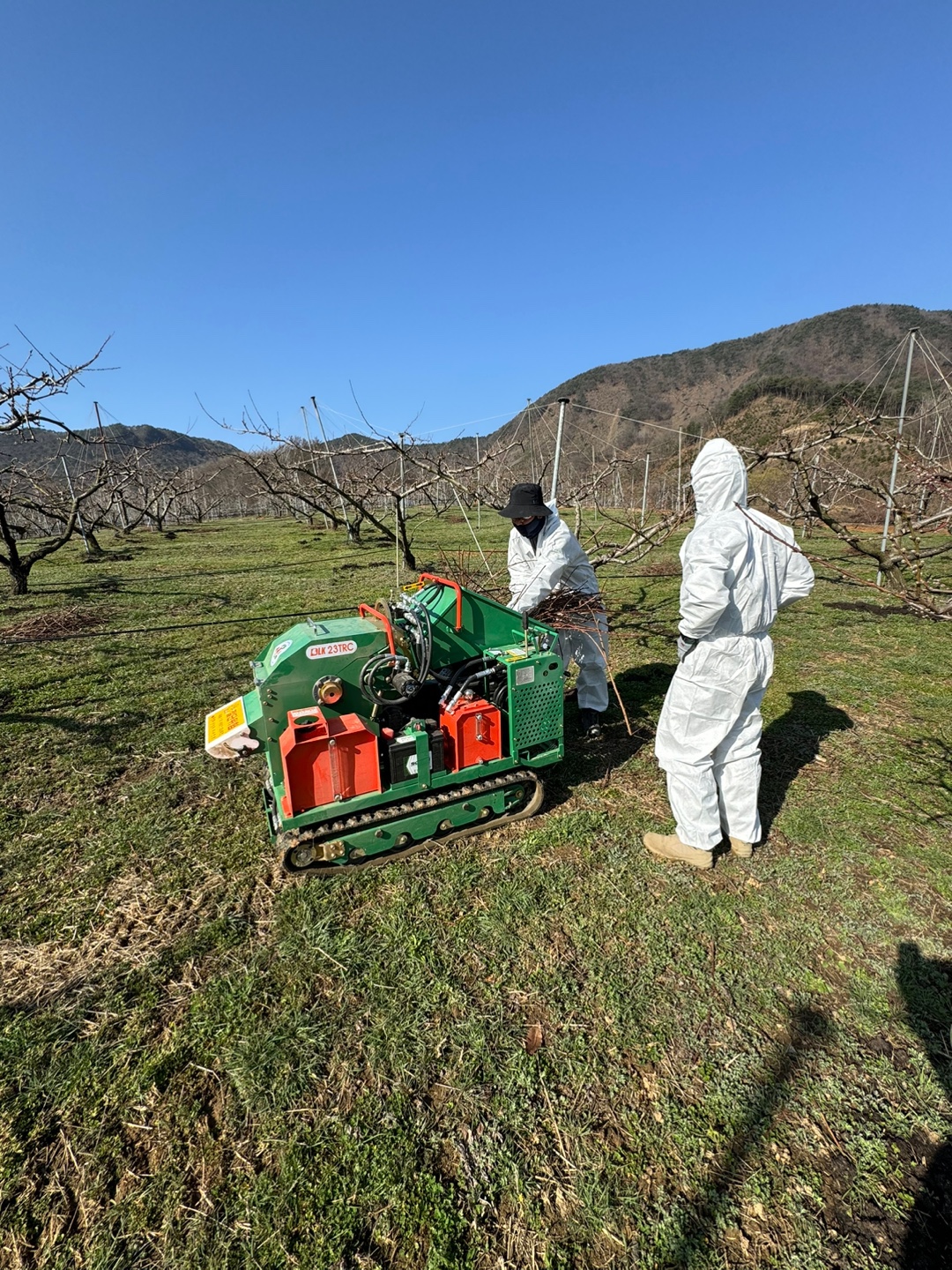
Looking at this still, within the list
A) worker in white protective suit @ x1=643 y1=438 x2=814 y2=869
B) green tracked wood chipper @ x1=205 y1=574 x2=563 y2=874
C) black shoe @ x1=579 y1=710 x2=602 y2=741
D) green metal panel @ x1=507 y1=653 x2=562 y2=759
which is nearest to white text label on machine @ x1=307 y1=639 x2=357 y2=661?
green tracked wood chipper @ x1=205 y1=574 x2=563 y2=874

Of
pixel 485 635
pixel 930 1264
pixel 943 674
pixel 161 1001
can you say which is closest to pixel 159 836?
pixel 161 1001

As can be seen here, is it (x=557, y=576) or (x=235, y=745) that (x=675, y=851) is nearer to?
(x=557, y=576)

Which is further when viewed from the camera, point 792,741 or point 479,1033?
point 792,741

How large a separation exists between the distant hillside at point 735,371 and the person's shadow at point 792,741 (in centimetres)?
6270

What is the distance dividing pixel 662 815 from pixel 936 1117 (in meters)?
1.91

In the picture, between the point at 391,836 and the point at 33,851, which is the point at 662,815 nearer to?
the point at 391,836

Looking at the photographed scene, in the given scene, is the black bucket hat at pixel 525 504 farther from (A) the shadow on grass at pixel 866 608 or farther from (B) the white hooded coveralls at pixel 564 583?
(A) the shadow on grass at pixel 866 608

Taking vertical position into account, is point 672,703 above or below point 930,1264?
above

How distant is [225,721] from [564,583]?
3.13 m

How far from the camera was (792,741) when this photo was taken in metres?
4.83

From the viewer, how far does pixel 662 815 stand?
12.5ft

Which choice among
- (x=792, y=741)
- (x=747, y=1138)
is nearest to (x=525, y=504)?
(x=792, y=741)

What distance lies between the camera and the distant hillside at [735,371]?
6850cm

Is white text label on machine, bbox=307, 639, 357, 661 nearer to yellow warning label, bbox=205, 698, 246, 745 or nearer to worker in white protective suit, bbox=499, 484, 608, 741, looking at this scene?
yellow warning label, bbox=205, 698, 246, 745
